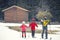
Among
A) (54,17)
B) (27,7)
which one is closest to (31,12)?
(27,7)

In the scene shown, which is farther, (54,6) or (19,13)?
(54,6)

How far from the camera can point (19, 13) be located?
6088 cm

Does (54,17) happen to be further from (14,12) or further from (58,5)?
(14,12)

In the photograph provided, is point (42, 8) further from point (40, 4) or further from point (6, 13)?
point (6, 13)

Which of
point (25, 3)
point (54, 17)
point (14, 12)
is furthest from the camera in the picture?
point (25, 3)

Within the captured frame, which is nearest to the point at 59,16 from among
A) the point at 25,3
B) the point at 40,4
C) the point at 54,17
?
the point at 54,17

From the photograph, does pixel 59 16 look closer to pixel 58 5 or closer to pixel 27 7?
pixel 58 5

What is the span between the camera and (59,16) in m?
66.8

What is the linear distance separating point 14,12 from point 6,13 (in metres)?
2.03

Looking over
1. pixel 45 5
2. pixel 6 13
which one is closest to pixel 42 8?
pixel 45 5

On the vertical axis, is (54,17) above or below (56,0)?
below

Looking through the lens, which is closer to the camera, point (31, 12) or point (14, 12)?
point (14, 12)

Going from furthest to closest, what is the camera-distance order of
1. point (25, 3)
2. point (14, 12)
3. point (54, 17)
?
point (25, 3) < point (54, 17) < point (14, 12)

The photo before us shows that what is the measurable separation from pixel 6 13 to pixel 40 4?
12.3 metres
